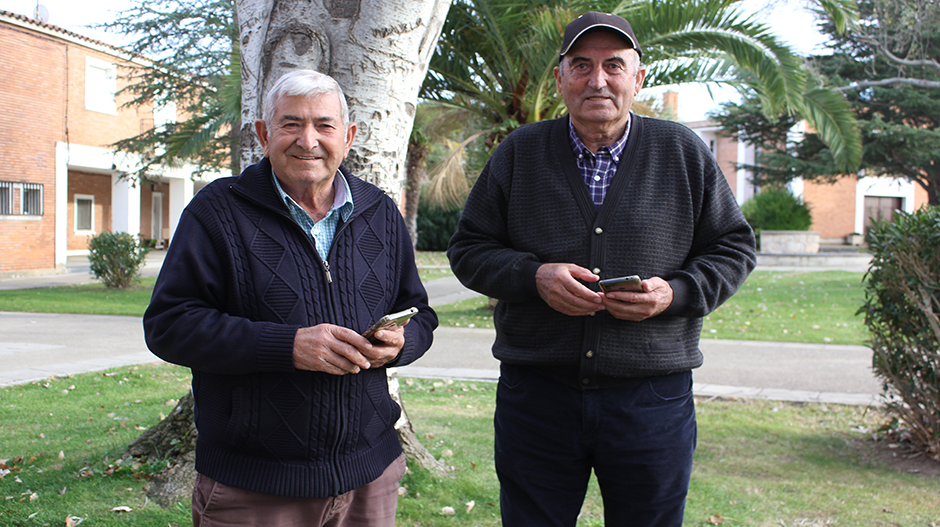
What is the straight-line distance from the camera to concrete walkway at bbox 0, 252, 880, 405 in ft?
22.3

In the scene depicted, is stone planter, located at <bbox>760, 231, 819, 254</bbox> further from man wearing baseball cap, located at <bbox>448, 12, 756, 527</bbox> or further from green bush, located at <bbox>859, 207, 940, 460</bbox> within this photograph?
man wearing baseball cap, located at <bbox>448, 12, 756, 527</bbox>

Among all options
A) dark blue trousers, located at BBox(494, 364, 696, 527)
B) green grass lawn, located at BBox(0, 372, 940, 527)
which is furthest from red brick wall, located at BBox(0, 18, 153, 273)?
dark blue trousers, located at BBox(494, 364, 696, 527)

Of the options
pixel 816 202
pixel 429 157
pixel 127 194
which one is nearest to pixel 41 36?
pixel 127 194

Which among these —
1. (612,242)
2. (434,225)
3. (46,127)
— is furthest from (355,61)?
(434,225)

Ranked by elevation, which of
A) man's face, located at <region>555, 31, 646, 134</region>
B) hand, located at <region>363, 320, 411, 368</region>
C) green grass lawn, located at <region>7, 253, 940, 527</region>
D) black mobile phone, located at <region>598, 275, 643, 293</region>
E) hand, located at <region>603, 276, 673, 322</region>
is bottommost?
green grass lawn, located at <region>7, 253, 940, 527</region>

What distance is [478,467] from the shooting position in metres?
4.40

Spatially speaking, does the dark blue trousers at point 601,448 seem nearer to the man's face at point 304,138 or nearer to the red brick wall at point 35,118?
the man's face at point 304,138

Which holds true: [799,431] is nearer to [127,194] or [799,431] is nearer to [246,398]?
[246,398]

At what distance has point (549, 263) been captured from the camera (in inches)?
90.6

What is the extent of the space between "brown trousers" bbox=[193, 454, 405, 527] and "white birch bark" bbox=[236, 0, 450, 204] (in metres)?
1.84

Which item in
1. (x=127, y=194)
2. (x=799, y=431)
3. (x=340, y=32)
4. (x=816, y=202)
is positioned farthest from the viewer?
(x=816, y=202)

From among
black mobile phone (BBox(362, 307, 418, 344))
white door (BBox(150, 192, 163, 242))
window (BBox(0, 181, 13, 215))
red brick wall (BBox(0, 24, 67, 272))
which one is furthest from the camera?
white door (BBox(150, 192, 163, 242))

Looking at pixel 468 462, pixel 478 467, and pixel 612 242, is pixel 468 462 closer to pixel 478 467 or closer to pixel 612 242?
pixel 478 467

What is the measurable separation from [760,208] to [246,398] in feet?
89.7
